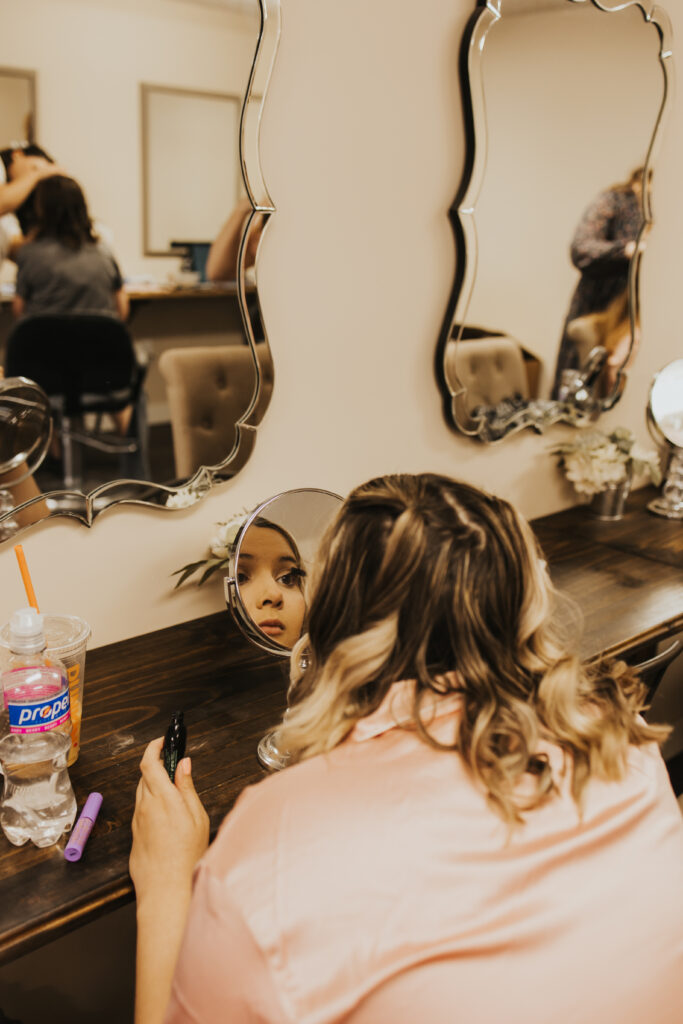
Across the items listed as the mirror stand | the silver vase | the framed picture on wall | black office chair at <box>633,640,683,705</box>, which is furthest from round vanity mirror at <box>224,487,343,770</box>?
the mirror stand

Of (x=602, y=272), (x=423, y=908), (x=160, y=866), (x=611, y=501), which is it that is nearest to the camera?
(x=423, y=908)

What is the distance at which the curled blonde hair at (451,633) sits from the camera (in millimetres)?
833

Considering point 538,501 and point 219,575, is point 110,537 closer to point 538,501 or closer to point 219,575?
point 219,575

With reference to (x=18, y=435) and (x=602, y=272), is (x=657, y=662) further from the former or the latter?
(x=18, y=435)

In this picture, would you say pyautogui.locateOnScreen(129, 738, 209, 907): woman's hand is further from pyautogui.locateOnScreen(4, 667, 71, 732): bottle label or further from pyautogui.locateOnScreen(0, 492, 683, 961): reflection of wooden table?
pyautogui.locateOnScreen(4, 667, 71, 732): bottle label

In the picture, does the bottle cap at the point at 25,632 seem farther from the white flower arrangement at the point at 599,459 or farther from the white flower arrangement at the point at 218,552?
the white flower arrangement at the point at 599,459

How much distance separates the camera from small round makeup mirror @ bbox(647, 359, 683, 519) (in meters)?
2.36

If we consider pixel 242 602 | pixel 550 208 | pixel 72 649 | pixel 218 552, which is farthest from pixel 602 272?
pixel 72 649

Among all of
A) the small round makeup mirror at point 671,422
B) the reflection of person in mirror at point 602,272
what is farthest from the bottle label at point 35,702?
the small round makeup mirror at point 671,422

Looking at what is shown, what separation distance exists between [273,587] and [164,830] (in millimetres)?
453

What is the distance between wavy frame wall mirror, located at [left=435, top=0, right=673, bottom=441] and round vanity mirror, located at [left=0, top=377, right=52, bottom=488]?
916 millimetres

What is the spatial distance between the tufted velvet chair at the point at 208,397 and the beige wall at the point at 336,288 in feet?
0.27

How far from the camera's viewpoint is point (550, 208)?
1.98 m

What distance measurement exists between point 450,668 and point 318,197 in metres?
1.04
